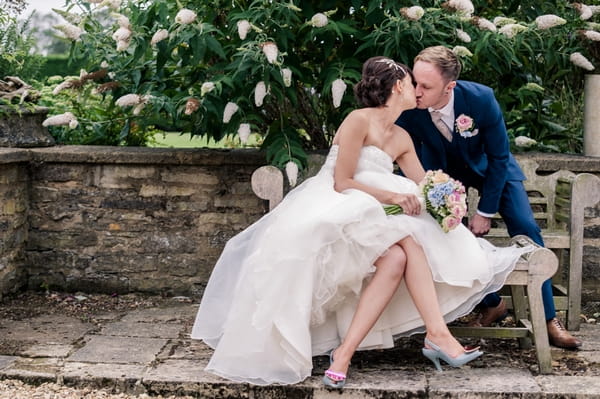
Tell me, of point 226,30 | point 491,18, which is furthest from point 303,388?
point 491,18

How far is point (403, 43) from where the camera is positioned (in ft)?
15.5

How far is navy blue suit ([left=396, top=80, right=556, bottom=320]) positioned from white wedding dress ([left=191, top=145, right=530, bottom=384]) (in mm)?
393

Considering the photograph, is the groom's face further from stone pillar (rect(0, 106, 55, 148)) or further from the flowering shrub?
stone pillar (rect(0, 106, 55, 148))

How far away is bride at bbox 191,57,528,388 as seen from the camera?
3613mm

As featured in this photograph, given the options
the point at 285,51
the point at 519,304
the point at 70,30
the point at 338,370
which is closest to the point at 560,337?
the point at 519,304

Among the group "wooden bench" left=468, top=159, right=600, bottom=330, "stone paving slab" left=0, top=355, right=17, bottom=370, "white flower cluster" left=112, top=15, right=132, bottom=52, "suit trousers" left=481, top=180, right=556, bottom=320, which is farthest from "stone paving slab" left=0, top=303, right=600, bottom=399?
"white flower cluster" left=112, top=15, right=132, bottom=52

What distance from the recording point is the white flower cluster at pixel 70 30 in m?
4.81

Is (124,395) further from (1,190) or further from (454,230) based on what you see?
(1,190)

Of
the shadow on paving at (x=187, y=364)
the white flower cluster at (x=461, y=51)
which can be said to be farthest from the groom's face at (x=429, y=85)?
the shadow on paving at (x=187, y=364)

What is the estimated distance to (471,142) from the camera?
426 cm

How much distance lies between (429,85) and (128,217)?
2219 millimetres

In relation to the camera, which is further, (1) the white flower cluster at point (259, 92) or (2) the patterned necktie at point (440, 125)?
(1) the white flower cluster at point (259, 92)

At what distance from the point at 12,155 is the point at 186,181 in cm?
103

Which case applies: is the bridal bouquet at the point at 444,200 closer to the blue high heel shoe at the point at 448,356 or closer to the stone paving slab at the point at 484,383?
the blue high heel shoe at the point at 448,356
